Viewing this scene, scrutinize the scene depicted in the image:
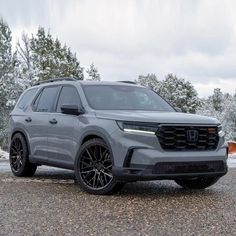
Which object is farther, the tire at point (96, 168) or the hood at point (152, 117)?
the tire at point (96, 168)

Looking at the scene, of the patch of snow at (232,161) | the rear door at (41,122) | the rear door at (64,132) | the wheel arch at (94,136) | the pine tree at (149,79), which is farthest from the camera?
the pine tree at (149,79)

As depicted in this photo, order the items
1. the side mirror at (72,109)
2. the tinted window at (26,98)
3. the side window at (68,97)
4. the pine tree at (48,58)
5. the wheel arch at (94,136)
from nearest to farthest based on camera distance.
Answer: the wheel arch at (94,136) → the side mirror at (72,109) → the side window at (68,97) → the tinted window at (26,98) → the pine tree at (48,58)

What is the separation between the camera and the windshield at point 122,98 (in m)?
8.04

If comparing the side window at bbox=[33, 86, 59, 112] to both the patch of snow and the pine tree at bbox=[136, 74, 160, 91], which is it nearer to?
the patch of snow

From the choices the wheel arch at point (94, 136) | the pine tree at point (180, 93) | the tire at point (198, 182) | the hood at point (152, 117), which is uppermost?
the hood at point (152, 117)

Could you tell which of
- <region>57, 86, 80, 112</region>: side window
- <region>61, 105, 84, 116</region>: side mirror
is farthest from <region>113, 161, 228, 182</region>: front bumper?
<region>57, 86, 80, 112</region>: side window

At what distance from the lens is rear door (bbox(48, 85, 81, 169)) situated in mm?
7918

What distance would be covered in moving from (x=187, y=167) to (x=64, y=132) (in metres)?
2.15

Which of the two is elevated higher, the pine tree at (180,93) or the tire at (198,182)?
the tire at (198,182)

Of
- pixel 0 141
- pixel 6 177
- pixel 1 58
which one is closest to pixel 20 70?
pixel 1 58

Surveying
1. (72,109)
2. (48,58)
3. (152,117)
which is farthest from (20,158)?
(48,58)

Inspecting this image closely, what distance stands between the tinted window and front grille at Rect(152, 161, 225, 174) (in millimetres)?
3874

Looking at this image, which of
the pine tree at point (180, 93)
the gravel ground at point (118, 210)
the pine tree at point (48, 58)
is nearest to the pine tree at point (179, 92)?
the pine tree at point (180, 93)

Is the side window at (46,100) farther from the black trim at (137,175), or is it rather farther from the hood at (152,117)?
the black trim at (137,175)
